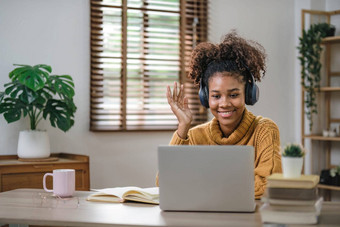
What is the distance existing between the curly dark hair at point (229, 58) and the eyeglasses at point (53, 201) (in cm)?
77

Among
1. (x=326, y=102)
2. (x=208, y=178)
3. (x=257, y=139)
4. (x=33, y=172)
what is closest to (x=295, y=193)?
(x=208, y=178)

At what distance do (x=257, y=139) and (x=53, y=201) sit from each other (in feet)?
2.81

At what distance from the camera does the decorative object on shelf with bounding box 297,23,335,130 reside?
415 centimetres

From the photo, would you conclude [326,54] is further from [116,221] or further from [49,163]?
[116,221]

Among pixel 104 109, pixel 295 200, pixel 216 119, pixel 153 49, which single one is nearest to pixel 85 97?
pixel 104 109

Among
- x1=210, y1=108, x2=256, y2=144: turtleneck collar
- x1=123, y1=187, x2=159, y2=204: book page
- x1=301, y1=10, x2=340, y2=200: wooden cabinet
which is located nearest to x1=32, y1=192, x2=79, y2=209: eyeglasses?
x1=123, y1=187, x2=159, y2=204: book page

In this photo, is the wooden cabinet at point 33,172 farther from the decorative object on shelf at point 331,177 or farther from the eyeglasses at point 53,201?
the decorative object on shelf at point 331,177

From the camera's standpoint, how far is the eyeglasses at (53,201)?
1.64m

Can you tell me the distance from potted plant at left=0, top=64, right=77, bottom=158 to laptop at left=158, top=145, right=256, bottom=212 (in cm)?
168

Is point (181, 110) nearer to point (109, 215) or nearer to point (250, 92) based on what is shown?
point (250, 92)

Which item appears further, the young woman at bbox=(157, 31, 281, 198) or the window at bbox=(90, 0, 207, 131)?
the window at bbox=(90, 0, 207, 131)

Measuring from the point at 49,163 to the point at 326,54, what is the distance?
2.76 m

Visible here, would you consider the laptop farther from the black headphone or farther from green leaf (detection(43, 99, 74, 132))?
green leaf (detection(43, 99, 74, 132))

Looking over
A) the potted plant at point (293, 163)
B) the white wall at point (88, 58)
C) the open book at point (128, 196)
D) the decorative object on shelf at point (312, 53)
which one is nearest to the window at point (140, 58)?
the white wall at point (88, 58)
